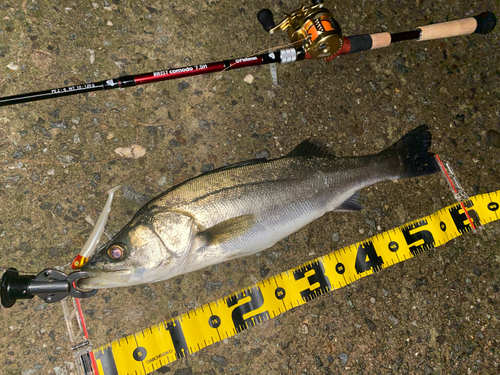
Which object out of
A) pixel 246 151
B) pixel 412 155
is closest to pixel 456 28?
pixel 412 155

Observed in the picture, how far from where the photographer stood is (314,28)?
2695 mm

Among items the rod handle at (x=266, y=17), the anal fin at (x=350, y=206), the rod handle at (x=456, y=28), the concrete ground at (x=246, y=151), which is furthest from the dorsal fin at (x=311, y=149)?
the rod handle at (x=456, y=28)

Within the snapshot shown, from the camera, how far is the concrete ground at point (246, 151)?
269cm

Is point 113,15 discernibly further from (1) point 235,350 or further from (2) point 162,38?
(1) point 235,350

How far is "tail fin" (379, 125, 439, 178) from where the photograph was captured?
2.97 metres

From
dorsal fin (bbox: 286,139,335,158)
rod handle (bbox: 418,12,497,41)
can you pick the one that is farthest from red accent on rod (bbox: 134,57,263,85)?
rod handle (bbox: 418,12,497,41)

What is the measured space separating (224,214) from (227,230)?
0.13 meters

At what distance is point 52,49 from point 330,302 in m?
3.65

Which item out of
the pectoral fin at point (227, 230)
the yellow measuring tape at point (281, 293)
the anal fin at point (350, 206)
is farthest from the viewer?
the anal fin at point (350, 206)

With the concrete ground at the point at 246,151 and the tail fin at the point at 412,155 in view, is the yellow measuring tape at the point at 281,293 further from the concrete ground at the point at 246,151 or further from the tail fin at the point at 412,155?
the tail fin at the point at 412,155

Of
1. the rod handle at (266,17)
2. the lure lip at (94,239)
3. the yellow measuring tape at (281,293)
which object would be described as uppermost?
the rod handle at (266,17)

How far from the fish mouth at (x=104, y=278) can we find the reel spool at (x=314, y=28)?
8.21 ft

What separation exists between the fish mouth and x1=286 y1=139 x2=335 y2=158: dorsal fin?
1749 millimetres

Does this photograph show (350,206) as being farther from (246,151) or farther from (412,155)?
(246,151)
